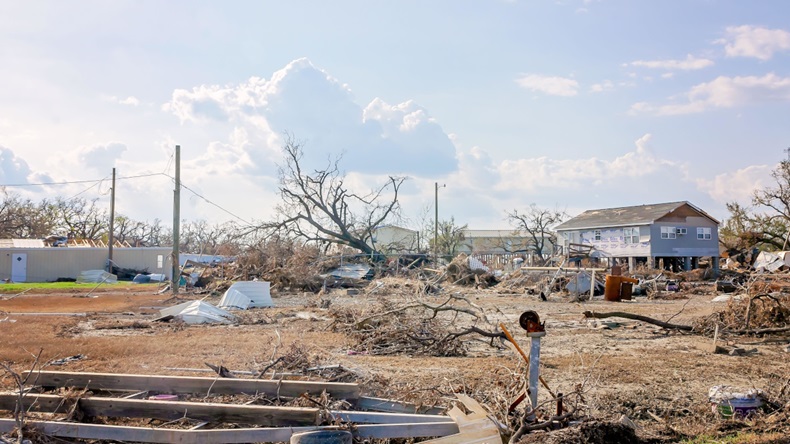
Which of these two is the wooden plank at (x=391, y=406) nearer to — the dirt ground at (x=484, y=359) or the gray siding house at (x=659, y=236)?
the dirt ground at (x=484, y=359)

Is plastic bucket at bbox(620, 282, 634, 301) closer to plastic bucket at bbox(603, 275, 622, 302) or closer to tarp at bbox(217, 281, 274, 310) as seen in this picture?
plastic bucket at bbox(603, 275, 622, 302)

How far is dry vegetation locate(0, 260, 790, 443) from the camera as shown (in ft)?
20.0

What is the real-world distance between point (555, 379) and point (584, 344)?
3.73 metres

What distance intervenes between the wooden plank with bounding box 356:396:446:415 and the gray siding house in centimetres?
3884

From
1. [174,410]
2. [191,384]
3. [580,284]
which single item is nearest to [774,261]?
[580,284]

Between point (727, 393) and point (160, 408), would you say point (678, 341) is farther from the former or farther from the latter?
point (160, 408)

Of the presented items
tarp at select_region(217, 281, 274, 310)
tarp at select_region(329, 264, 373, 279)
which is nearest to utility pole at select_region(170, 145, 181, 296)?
tarp at select_region(217, 281, 274, 310)

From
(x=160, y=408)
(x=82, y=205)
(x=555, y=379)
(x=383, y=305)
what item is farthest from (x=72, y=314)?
(x=82, y=205)

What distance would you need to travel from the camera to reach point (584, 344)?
37.5 ft

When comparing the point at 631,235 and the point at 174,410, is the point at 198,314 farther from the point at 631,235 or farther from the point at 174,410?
the point at 631,235

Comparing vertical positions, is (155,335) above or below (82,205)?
below

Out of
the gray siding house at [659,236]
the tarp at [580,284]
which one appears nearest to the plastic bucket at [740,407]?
the tarp at [580,284]

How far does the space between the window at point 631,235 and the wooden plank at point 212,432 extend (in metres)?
43.3

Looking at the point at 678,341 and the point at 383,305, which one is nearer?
the point at 678,341
